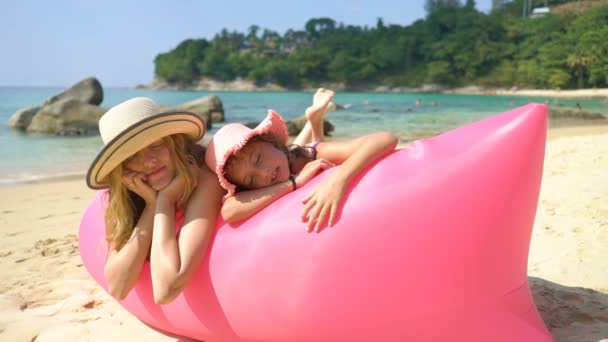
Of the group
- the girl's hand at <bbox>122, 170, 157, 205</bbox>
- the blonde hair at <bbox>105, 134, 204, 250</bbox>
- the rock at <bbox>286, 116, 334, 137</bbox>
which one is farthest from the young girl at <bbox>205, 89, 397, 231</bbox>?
the rock at <bbox>286, 116, 334, 137</bbox>

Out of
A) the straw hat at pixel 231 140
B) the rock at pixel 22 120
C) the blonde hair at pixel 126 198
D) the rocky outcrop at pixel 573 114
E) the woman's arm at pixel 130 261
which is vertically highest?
the straw hat at pixel 231 140

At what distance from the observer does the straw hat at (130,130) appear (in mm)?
1966

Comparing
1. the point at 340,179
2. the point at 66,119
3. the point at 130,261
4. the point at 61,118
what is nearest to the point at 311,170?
the point at 340,179

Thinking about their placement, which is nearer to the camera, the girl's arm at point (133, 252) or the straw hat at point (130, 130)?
the straw hat at point (130, 130)

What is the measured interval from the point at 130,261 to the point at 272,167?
735mm

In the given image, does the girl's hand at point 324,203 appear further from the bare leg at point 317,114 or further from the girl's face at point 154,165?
the bare leg at point 317,114

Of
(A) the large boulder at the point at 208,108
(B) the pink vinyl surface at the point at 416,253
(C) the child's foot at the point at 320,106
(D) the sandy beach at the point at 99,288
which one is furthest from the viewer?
(A) the large boulder at the point at 208,108

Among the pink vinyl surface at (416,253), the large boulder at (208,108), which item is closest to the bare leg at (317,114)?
the pink vinyl surface at (416,253)

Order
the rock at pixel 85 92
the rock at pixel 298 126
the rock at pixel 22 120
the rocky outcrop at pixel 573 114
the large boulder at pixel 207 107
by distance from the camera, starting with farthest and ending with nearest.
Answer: the rocky outcrop at pixel 573 114 → the rock at pixel 85 92 → the large boulder at pixel 207 107 → the rock at pixel 22 120 → the rock at pixel 298 126

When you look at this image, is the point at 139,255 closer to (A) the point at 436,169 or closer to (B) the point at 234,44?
(A) the point at 436,169

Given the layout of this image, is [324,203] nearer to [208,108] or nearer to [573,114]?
[208,108]

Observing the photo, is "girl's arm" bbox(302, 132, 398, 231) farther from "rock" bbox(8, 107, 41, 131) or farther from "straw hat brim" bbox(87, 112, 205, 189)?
"rock" bbox(8, 107, 41, 131)

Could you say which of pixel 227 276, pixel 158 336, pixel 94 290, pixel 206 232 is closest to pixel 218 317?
pixel 227 276

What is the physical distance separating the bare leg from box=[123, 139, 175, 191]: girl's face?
120 centimetres
